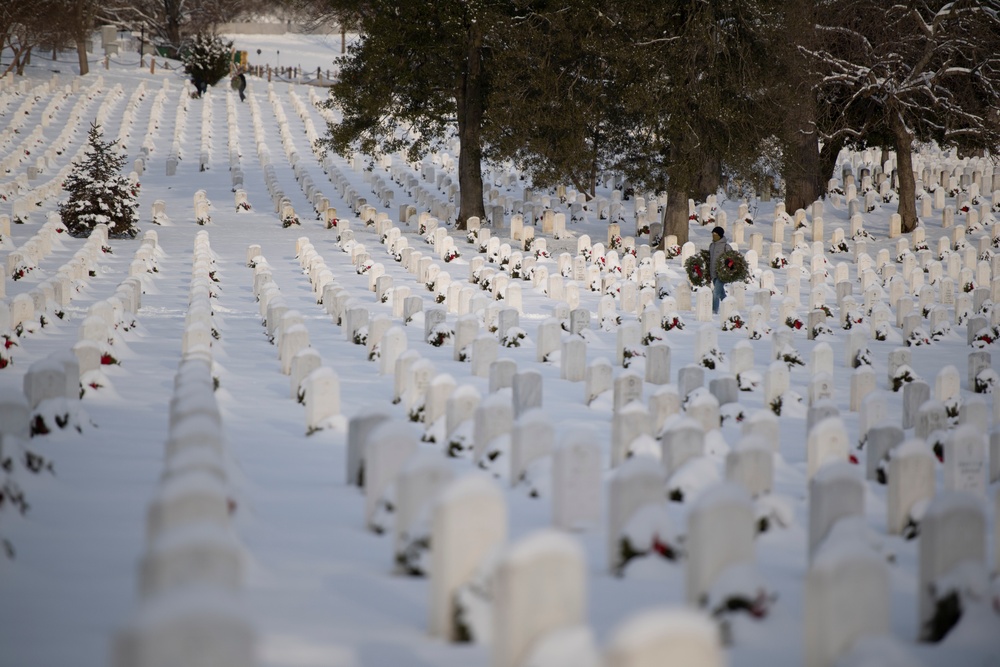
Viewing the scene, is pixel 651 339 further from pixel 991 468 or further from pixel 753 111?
pixel 753 111

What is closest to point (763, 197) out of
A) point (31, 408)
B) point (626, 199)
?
point (626, 199)

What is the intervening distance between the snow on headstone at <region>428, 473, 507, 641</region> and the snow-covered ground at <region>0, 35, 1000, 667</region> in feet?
0.52

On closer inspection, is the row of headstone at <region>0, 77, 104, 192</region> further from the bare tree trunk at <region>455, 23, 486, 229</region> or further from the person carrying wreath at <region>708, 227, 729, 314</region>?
the person carrying wreath at <region>708, 227, 729, 314</region>

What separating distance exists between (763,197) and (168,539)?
26479 millimetres

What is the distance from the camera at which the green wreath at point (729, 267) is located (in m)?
16.2

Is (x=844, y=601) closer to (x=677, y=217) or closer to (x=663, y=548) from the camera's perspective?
(x=663, y=548)

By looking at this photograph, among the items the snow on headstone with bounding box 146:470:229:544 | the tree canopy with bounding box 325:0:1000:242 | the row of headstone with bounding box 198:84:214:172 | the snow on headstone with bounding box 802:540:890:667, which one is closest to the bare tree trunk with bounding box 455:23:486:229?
the tree canopy with bounding box 325:0:1000:242

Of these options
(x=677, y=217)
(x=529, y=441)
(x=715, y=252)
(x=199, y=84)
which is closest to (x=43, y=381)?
(x=529, y=441)

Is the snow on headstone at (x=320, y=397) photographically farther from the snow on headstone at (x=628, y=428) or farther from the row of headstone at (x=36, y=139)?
the row of headstone at (x=36, y=139)

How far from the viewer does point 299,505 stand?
20.7 ft

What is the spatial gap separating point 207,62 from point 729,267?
109 feet

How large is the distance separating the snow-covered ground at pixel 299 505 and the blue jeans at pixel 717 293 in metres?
0.70

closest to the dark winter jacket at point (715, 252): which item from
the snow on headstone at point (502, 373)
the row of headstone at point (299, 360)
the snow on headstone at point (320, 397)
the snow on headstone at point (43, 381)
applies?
the row of headstone at point (299, 360)

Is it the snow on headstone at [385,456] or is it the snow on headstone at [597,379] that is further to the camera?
the snow on headstone at [597,379]
